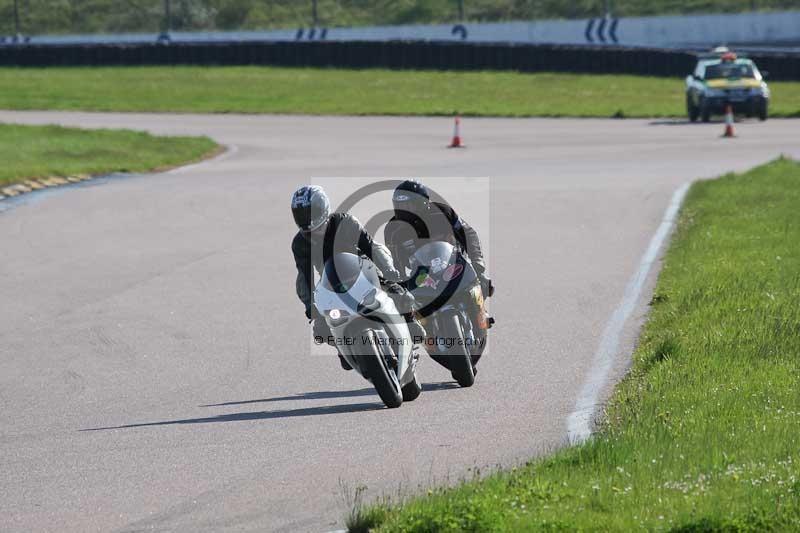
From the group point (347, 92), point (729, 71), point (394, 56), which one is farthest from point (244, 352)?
point (394, 56)

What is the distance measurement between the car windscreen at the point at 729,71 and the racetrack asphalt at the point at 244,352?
9.92 m

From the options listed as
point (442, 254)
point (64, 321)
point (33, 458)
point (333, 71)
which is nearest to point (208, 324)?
point (64, 321)

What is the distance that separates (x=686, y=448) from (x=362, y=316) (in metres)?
2.26

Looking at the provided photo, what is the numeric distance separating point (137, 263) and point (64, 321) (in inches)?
134

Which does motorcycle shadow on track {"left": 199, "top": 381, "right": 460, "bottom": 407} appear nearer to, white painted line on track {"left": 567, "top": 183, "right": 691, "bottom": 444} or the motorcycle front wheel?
the motorcycle front wheel

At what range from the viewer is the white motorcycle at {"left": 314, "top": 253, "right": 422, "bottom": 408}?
8453mm

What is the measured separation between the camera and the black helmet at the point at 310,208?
8.56m

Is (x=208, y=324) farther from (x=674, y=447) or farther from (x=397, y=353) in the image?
(x=674, y=447)

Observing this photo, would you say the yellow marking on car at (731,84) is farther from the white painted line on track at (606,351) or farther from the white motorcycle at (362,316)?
the white motorcycle at (362,316)

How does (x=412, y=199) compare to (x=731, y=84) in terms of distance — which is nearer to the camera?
(x=412, y=199)

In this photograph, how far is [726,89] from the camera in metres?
35.2

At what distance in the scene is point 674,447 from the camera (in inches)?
278

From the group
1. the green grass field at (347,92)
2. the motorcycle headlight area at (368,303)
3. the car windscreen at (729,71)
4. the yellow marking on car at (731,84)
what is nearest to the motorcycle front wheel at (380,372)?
the motorcycle headlight area at (368,303)

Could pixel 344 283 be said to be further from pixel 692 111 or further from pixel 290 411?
pixel 692 111
